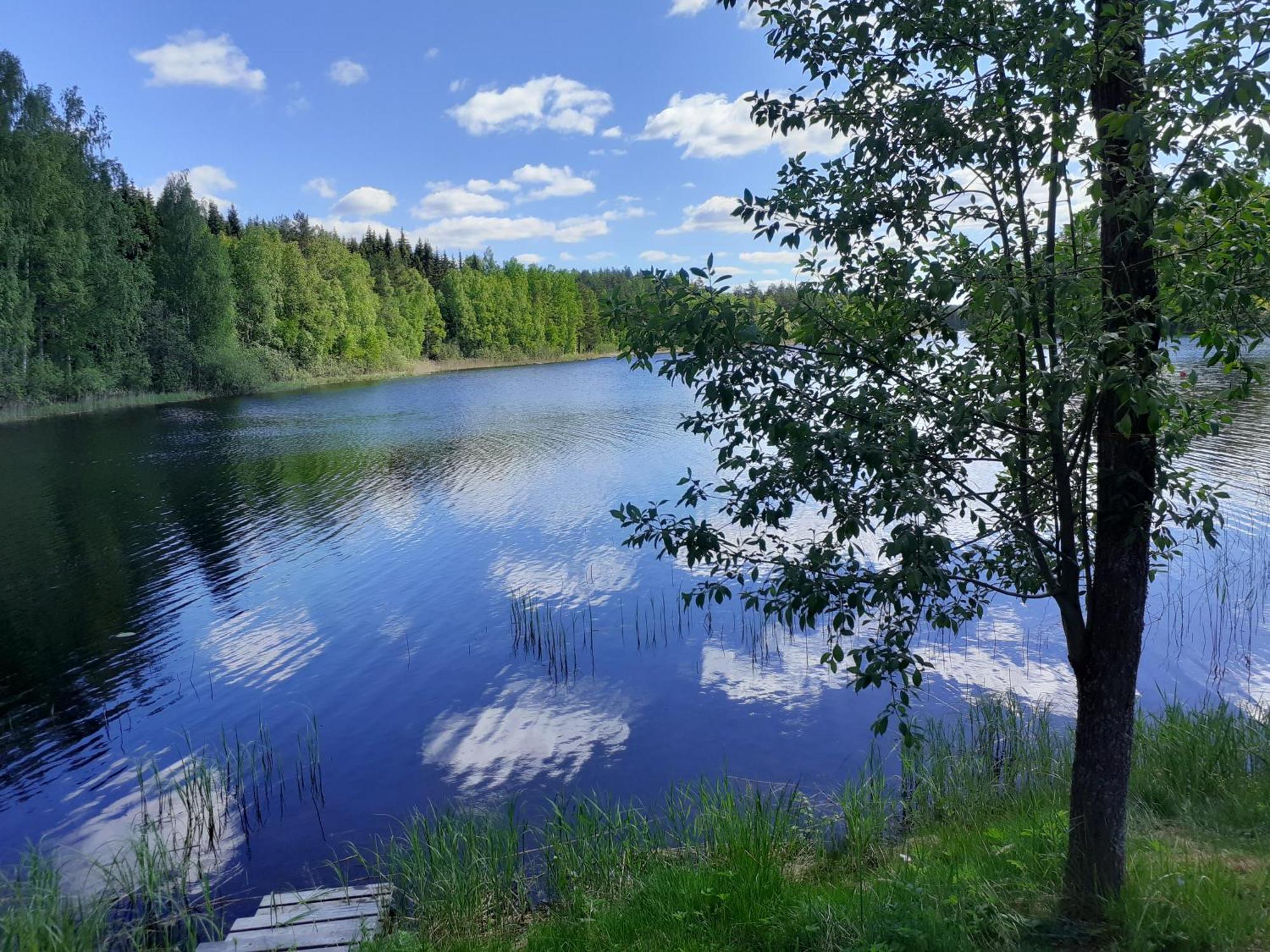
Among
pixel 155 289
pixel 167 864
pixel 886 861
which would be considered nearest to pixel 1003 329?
pixel 886 861

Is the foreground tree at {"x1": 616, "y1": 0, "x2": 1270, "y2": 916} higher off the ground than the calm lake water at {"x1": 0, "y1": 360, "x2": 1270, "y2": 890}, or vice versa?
the foreground tree at {"x1": 616, "y1": 0, "x2": 1270, "y2": 916}

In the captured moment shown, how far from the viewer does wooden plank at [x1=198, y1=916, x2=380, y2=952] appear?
18.3 ft

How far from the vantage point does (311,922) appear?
593 centimetres

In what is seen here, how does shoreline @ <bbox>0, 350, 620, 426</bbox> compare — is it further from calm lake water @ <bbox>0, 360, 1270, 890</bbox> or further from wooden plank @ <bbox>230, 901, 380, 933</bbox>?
wooden plank @ <bbox>230, 901, 380, 933</bbox>

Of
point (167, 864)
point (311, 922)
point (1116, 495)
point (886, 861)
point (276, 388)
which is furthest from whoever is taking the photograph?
point (276, 388)

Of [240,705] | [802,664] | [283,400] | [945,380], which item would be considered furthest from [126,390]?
[945,380]

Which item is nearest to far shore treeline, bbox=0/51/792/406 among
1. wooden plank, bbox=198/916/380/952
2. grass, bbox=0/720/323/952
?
grass, bbox=0/720/323/952

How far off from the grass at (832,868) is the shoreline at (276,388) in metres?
13.2

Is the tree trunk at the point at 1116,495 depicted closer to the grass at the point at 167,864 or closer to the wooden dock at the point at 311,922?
the wooden dock at the point at 311,922

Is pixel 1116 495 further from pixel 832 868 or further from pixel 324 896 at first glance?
pixel 324 896

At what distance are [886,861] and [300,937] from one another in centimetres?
423

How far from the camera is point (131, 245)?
203 ft

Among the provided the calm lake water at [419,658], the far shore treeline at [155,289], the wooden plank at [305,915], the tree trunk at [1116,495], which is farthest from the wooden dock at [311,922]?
the far shore treeline at [155,289]

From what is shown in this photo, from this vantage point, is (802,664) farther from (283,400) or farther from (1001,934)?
(283,400)
